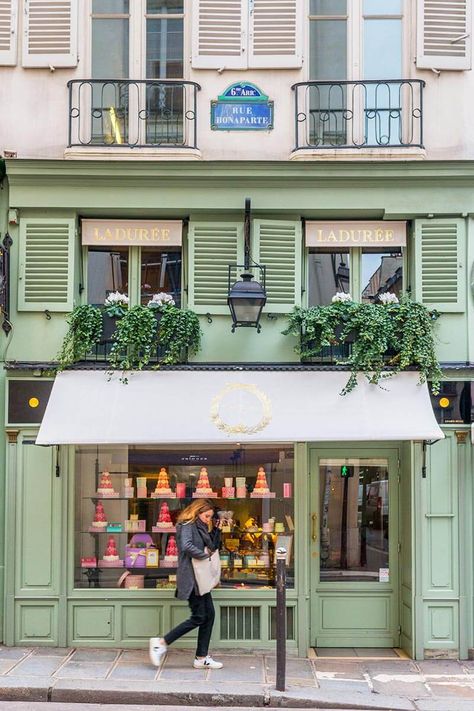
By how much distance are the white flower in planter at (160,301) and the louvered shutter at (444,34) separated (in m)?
4.13

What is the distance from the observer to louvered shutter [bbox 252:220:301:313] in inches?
418

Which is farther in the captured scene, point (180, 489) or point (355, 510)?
point (355, 510)

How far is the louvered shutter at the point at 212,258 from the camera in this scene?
10.6 metres

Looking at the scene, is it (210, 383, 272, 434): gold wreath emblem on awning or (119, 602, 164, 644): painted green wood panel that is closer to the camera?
(210, 383, 272, 434): gold wreath emblem on awning

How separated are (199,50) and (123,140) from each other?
1.43 metres

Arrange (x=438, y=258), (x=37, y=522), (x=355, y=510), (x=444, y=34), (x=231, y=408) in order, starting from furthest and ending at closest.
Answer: (x=355, y=510) → (x=444, y=34) → (x=438, y=258) → (x=37, y=522) → (x=231, y=408)

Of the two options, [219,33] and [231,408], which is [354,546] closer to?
[231,408]

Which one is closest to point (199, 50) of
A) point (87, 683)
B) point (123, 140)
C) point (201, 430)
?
point (123, 140)

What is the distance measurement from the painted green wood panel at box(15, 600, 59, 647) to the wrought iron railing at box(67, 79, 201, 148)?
5561mm

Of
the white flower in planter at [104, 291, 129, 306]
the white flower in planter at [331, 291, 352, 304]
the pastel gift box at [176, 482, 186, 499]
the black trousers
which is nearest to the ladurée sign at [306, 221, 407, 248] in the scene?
the white flower in planter at [331, 291, 352, 304]

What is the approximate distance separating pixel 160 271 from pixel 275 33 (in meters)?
3.23

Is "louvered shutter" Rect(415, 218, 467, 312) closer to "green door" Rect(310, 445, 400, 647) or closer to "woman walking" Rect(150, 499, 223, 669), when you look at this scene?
"green door" Rect(310, 445, 400, 647)

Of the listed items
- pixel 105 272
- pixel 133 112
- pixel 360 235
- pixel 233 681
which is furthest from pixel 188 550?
pixel 133 112

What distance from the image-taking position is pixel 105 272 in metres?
10.9
